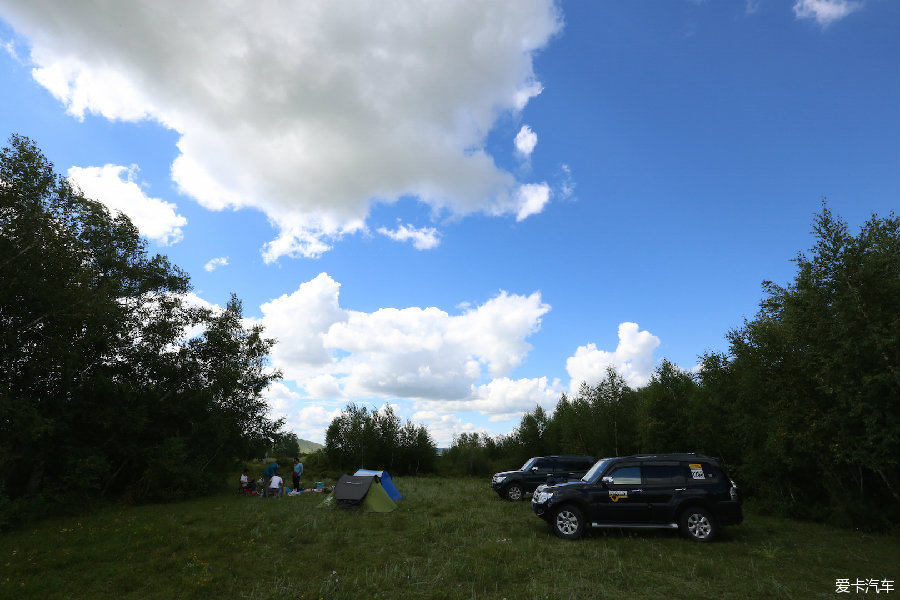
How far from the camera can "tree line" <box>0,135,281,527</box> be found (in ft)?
45.1

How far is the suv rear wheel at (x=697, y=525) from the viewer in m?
10.3

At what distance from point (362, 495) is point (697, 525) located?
32.9ft

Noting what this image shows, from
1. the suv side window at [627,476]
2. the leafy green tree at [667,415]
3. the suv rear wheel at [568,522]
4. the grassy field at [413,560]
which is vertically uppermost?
the leafy green tree at [667,415]

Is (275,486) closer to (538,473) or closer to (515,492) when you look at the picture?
(515,492)

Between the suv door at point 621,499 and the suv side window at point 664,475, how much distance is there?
0.67ft

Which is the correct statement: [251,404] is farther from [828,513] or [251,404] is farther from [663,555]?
[828,513]

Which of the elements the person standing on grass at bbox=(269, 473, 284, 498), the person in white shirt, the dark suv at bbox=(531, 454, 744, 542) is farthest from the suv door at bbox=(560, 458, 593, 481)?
the person in white shirt

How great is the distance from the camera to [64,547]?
9.94 meters

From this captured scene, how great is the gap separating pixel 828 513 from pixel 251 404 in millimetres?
23726

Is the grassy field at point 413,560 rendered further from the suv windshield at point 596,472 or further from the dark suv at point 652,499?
the suv windshield at point 596,472

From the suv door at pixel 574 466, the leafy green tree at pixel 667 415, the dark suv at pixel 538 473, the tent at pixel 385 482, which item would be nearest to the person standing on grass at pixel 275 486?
the tent at pixel 385 482

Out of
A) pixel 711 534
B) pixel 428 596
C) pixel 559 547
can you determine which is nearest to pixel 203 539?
pixel 428 596

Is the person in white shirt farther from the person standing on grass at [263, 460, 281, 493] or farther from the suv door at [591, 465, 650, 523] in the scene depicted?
the suv door at [591, 465, 650, 523]

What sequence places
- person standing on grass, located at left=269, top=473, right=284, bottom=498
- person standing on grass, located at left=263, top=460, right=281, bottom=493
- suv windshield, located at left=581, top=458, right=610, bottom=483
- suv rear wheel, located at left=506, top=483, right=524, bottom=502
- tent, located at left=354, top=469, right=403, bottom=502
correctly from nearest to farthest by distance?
suv windshield, located at left=581, top=458, right=610, bottom=483
tent, located at left=354, top=469, right=403, bottom=502
suv rear wheel, located at left=506, top=483, right=524, bottom=502
person standing on grass, located at left=269, top=473, right=284, bottom=498
person standing on grass, located at left=263, top=460, right=281, bottom=493
